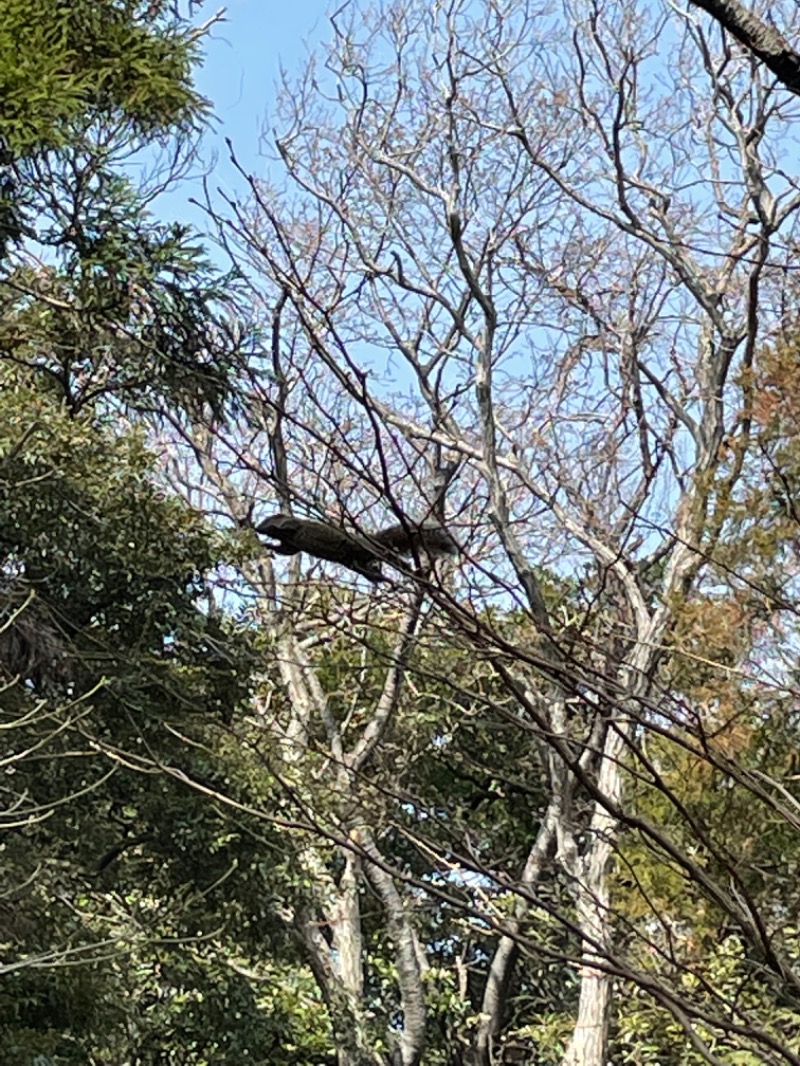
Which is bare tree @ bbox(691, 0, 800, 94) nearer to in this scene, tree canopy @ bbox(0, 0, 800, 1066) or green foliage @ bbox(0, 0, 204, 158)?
tree canopy @ bbox(0, 0, 800, 1066)

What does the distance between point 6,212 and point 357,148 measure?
7.67ft

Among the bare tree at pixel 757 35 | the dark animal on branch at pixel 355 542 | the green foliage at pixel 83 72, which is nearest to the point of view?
the bare tree at pixel 757 35

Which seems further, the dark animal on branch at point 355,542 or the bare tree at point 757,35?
the dark animal on branch at point 355,542

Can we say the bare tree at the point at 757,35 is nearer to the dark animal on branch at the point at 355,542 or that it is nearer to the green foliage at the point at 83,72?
the dark animal on branch at the point at 355,542

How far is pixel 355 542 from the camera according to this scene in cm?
104

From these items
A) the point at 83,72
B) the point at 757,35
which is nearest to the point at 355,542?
the point at 757,35

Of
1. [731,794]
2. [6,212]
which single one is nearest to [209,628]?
[6,212]

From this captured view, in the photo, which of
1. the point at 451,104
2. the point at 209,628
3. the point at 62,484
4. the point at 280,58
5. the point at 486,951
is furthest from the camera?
the point at 486,951

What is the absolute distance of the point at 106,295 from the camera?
3916mm

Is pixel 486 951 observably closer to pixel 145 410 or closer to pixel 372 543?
pixel 145 410

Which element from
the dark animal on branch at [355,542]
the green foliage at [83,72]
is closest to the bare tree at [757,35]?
the dark animal on branch at [355,542]

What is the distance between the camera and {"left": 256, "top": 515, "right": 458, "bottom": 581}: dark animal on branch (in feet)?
3.36

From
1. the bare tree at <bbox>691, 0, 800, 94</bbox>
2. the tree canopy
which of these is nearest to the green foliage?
the tree canopy

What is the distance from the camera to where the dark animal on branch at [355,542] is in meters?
1.02
